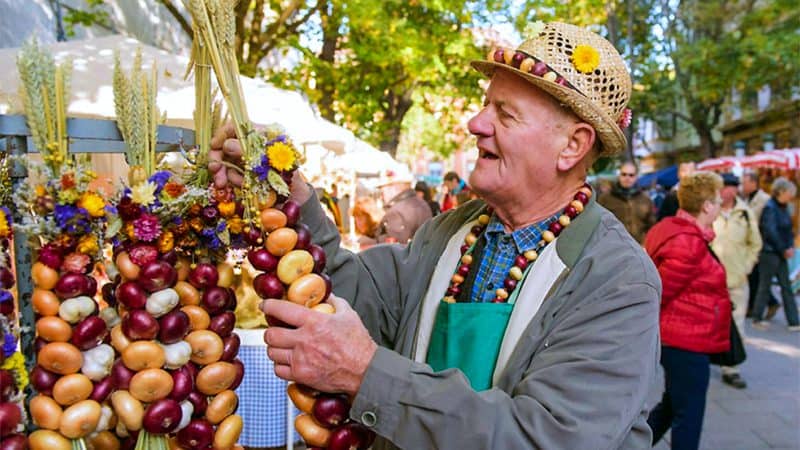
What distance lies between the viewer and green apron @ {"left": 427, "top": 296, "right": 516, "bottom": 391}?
1.51m

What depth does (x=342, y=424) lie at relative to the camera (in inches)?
52.9

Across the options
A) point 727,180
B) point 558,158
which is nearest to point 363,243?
point 727,180

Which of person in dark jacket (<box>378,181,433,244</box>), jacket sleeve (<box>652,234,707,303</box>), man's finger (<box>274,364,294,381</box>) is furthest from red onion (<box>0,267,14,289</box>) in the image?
person in dark jacket (<box>378,181,433,244</box>)

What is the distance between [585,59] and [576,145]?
0.20 meters

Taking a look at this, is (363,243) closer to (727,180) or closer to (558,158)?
(727,180)

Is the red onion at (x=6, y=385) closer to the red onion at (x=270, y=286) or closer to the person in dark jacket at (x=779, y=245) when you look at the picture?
the red onion at (x=270, y=286)

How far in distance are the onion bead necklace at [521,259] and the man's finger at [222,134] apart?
668 mm

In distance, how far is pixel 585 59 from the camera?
1527 mm

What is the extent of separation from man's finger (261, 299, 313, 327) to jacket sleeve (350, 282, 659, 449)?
0.16 meters

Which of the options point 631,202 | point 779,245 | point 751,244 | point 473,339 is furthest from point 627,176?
point 473,339

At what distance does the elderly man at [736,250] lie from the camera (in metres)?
5.37

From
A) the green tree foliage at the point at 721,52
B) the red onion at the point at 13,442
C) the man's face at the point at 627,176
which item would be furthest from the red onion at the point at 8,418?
the green tree foliage at the point at 721,52

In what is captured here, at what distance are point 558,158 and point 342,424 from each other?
0.79m

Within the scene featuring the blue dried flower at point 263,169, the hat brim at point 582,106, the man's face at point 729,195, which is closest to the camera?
the blue dried flower at point 263,169
